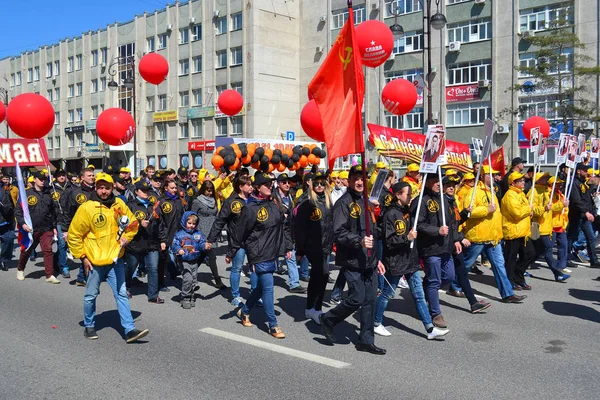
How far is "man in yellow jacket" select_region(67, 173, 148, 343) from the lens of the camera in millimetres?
6477

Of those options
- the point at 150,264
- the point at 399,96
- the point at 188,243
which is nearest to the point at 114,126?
the point at 399,96

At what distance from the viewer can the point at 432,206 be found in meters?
7.06

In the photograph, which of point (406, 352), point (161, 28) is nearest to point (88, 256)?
point (406, 352)

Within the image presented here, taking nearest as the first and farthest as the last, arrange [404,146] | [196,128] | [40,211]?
[40,211] < [404,146] < [196,128]

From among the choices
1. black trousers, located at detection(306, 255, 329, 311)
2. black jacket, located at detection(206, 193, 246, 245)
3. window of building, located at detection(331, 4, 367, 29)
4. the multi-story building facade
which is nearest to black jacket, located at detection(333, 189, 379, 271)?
black trousers, located at detection(306, 255, 329, 311)

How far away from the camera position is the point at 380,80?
42.1 meters

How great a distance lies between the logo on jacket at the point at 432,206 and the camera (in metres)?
7.05

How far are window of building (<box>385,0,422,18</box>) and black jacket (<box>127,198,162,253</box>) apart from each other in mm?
34183

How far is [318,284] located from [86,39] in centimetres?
6038

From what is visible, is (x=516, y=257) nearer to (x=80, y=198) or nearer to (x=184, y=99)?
(x=80, y=198)

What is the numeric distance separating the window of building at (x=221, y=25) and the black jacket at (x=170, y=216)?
40936 millimetres

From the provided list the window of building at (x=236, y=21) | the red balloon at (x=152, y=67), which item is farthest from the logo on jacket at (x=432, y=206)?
the window of building at (x=236, y=21)

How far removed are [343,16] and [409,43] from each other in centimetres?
644

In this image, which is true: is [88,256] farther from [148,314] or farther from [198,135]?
[198,135]
